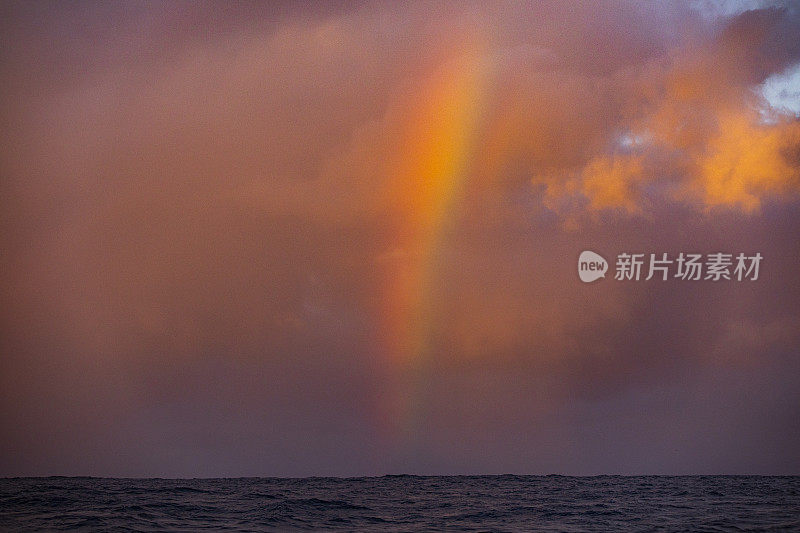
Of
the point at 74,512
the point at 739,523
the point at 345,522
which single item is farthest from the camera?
the point at 74,512

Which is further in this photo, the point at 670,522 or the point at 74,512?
the point at 74,512

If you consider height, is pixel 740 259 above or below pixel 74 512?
above

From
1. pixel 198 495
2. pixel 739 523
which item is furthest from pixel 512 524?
pixel 198 495

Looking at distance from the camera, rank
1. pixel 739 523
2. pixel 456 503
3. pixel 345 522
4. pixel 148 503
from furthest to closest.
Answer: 1. pixel 456 503
2. pixel 148 503
3. pixel 345 522
4. pixel 739 523

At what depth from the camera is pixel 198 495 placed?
145 feet

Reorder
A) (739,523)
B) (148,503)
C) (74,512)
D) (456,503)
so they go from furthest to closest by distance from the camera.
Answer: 1. (456,503)
2. (148,503)
3. (74,512)
4. (739,523)

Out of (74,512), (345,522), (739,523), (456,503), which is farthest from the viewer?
(456,503)

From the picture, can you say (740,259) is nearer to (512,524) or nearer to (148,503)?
(512,524)

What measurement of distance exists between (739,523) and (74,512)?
94.8ft

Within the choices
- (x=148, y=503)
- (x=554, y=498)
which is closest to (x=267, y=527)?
(x=148, y=503)

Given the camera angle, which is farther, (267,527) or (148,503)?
(148,503)

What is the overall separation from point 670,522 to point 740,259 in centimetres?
1602

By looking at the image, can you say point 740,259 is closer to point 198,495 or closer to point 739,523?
point 739,523

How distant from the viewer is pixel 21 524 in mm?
27297
